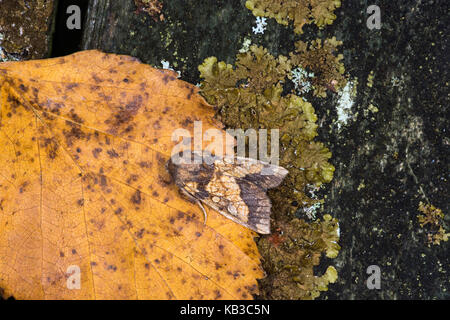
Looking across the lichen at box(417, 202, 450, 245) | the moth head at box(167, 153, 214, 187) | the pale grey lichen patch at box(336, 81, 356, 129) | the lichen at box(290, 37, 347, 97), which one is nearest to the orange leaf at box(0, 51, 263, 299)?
the moth head at box(167, 153, 214, 187)

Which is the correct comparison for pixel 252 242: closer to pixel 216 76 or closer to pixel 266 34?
pixel 216 76

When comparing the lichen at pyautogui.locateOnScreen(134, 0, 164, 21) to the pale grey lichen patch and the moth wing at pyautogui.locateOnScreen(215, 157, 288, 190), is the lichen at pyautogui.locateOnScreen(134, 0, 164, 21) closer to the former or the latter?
the moth wing at pyautogui.locateOnScreen(215, 157, 288, 190)

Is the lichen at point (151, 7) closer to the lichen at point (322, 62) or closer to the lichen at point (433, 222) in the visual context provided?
the lichen at point (322, 62)

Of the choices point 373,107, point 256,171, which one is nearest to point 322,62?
point 373,107

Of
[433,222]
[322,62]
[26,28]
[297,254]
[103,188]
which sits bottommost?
[297,254]

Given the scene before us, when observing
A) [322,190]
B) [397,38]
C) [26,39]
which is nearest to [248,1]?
[397,38]

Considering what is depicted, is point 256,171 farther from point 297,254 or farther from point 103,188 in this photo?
point 103,188
